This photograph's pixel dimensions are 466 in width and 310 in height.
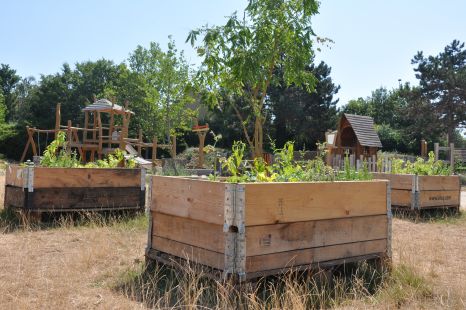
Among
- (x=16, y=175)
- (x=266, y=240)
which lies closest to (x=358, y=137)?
(x=16, y=175)

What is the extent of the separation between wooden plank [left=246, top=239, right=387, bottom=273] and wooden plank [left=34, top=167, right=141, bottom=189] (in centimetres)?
418

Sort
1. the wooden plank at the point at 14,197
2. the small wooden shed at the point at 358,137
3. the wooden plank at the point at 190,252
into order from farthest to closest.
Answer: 1. the small wooden shed at the point at 358,137
2. the wooden plank at the point at 14,197
3. the wooden plank at the point at 190,252

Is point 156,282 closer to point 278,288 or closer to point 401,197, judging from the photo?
point 278,288

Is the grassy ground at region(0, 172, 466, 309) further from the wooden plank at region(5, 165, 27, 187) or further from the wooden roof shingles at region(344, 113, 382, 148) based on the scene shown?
the wooden roof shingles at region(344, 113, 382, 148)

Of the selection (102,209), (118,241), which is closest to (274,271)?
(118,241)

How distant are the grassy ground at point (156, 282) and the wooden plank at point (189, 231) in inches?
11.5

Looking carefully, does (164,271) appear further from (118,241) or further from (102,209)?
(102,209)

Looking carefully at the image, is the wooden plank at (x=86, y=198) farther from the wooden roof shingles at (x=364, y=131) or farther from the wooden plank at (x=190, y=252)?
the wooden roof shingles at (x=364, y=131)

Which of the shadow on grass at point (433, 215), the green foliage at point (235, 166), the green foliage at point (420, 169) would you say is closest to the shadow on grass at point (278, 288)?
the green foliage at point (235, 166)

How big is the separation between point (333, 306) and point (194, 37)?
492 centimetres

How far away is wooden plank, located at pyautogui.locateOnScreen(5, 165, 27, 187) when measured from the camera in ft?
22.0

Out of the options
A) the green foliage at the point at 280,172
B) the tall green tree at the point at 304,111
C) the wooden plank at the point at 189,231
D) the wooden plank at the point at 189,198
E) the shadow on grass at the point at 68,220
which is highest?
the tall green tree at the point at 304,111

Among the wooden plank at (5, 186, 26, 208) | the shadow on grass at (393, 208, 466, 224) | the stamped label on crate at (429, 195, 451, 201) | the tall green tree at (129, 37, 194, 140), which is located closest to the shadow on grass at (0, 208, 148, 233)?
the wooden plank at (5, 186, 26, 208)

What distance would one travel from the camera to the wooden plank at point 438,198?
8500 mm
